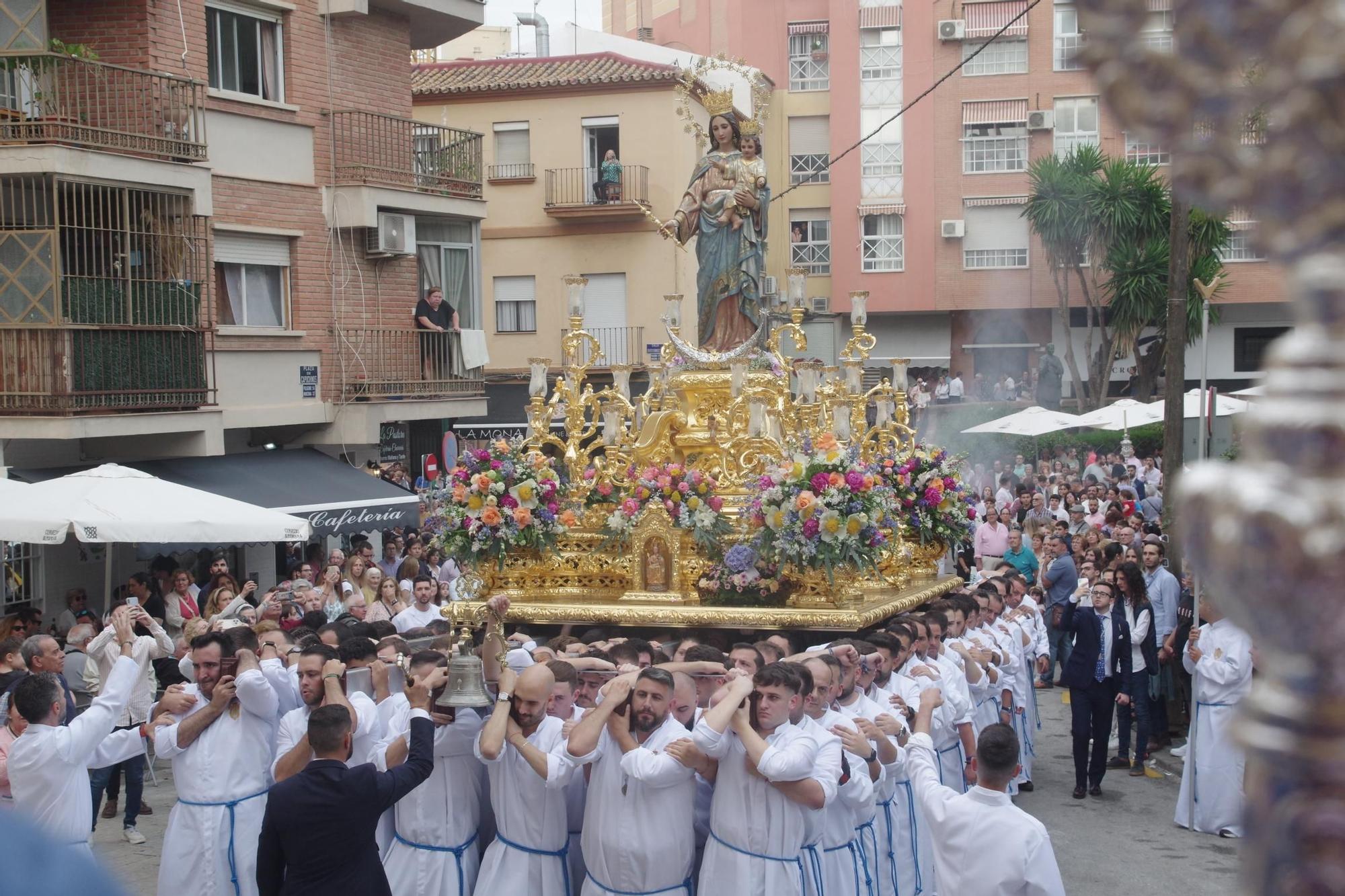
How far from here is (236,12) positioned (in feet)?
59.8

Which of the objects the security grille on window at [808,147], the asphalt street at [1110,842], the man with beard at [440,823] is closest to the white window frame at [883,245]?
the security grille on window at [808,147]

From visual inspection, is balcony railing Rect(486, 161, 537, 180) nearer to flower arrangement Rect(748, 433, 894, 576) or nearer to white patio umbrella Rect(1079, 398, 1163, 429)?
white patio umbrella Rect(1079, 398, 1163, 429)

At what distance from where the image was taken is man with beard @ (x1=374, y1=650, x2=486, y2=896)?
23.1ft

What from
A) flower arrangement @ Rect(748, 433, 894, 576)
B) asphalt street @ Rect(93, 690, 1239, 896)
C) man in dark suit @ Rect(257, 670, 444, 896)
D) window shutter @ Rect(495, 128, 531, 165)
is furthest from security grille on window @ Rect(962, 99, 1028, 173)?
man in dark suit @ Rect(257, 670, 444, 896)

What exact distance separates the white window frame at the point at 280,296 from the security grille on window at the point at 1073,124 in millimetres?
20899

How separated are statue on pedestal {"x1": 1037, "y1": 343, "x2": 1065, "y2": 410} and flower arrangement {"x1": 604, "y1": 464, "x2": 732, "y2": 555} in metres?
22.0

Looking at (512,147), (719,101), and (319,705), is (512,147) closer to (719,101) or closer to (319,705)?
(719,101)

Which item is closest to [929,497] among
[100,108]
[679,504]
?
[679,504]

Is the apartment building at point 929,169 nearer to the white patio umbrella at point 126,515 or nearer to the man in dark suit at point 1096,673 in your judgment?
the man in dark suit at point 1096,673

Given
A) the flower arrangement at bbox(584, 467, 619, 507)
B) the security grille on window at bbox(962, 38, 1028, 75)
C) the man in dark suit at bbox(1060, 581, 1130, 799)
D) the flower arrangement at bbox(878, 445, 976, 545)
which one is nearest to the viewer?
the man in dark suit at bbox(1060, 581, 1130, 799)

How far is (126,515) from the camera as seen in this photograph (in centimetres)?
1175

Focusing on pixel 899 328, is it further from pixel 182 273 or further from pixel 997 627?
pixel 997 627

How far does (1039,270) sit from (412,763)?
31.0 m

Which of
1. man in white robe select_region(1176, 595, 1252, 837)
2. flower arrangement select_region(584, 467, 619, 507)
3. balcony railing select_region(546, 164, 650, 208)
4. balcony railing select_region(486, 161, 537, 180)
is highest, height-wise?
balcony railing select_region(486, 161, 537, 180)
